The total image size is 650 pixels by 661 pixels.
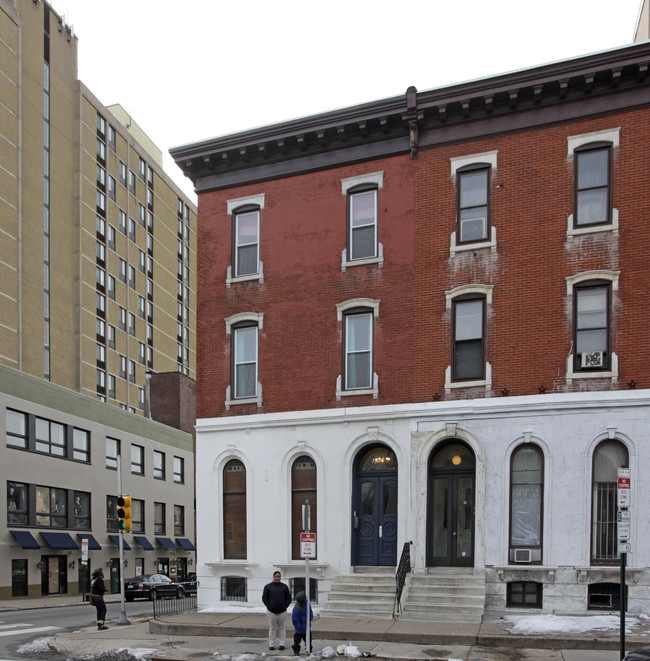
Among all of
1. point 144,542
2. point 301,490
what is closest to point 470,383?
point 301,490

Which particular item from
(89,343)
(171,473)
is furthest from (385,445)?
(89,343)

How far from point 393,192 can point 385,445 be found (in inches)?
261

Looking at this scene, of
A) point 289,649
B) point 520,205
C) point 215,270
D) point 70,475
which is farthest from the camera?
point 70,475

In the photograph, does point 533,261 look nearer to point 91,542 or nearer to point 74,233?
point 91,542

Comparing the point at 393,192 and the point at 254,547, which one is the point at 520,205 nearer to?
the point at 393,192

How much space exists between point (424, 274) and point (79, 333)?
50103 millimetres

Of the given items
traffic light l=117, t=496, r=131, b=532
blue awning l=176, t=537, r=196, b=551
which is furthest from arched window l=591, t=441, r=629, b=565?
blue awning l=176, t=537, r=196, b=551

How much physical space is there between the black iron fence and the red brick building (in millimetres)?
1067

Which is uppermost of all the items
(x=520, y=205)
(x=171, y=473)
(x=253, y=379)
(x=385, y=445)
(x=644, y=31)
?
(x=644, y=31)

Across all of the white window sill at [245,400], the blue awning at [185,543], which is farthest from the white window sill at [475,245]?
the blue awning at [185,543]

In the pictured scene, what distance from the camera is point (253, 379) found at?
23312 mm

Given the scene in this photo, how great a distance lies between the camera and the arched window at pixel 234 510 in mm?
22797

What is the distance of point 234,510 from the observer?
23.0 meters

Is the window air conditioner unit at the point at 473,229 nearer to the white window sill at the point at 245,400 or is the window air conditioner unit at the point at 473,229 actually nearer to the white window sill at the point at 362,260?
the white window sill at the point at 362,260
